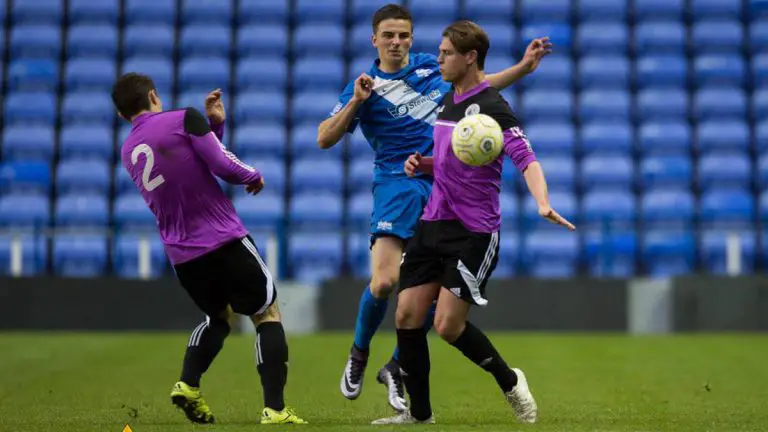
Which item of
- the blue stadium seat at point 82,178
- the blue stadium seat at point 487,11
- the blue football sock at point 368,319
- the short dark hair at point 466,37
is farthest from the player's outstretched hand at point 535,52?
the blue stadium seat at point 487,11

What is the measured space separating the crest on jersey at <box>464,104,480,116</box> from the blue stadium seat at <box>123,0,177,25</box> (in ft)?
49.0

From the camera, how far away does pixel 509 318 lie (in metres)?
15.6

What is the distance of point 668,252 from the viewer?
1692 cm

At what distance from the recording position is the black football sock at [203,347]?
6.88 meters

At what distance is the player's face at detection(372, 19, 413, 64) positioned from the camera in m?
7.43

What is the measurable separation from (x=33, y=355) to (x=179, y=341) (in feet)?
6.78

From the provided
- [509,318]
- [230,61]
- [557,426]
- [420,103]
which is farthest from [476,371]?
[230,61]

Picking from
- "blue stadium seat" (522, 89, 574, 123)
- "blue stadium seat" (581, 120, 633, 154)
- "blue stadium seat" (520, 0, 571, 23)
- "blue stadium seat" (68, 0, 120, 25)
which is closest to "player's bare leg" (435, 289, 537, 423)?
"blue stadium seat" (581, 120, 633, 154)

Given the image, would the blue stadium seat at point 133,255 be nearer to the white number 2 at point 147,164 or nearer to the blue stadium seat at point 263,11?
the blue stadium seat at point 263,11

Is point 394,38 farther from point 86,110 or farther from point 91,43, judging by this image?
point 91,43

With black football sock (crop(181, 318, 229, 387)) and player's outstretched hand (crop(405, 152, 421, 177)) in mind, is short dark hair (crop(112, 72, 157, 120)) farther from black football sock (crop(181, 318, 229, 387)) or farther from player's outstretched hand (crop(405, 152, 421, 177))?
player's outstretched hand (crop(405, 152, 421, 177))

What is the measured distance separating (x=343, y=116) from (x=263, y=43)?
44.0 feet

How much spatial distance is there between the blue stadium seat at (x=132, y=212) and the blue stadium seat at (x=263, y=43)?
322 centimetres

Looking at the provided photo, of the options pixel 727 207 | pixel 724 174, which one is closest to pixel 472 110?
pixel 727 207
